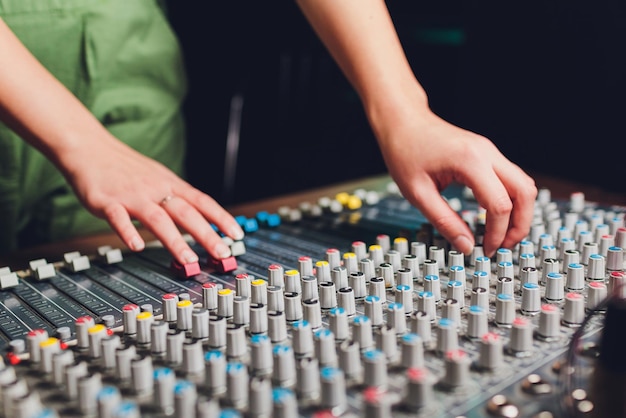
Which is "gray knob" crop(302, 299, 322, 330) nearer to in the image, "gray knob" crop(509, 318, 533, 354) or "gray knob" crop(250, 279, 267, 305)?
"gray knob" crop(250, 279, 267, 305)

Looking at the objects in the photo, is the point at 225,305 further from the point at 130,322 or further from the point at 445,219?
the point at 445,219

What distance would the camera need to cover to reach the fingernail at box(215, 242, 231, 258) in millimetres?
1023

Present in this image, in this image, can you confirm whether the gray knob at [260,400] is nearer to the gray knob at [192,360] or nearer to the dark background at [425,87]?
the gray knob at [192,360]

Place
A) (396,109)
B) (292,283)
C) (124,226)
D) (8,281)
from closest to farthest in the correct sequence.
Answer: (292,283) < (8,281) < (124,226) < (396,109)

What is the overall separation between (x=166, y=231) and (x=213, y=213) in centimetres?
10

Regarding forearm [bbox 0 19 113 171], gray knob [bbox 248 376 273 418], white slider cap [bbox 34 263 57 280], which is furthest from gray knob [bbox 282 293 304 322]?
forearm [bbox 0 19 113 171]

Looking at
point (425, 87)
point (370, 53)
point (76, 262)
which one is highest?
point (370, 53)

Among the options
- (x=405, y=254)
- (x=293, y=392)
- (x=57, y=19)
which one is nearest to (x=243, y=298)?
(x=293, y=392)

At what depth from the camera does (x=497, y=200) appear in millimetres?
1009

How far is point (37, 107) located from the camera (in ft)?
3.67

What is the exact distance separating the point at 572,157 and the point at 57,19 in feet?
4.32

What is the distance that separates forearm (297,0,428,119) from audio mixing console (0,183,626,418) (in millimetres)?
280

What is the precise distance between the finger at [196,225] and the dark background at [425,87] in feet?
3.49

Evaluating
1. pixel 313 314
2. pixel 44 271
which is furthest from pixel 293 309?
pixel 44 271
